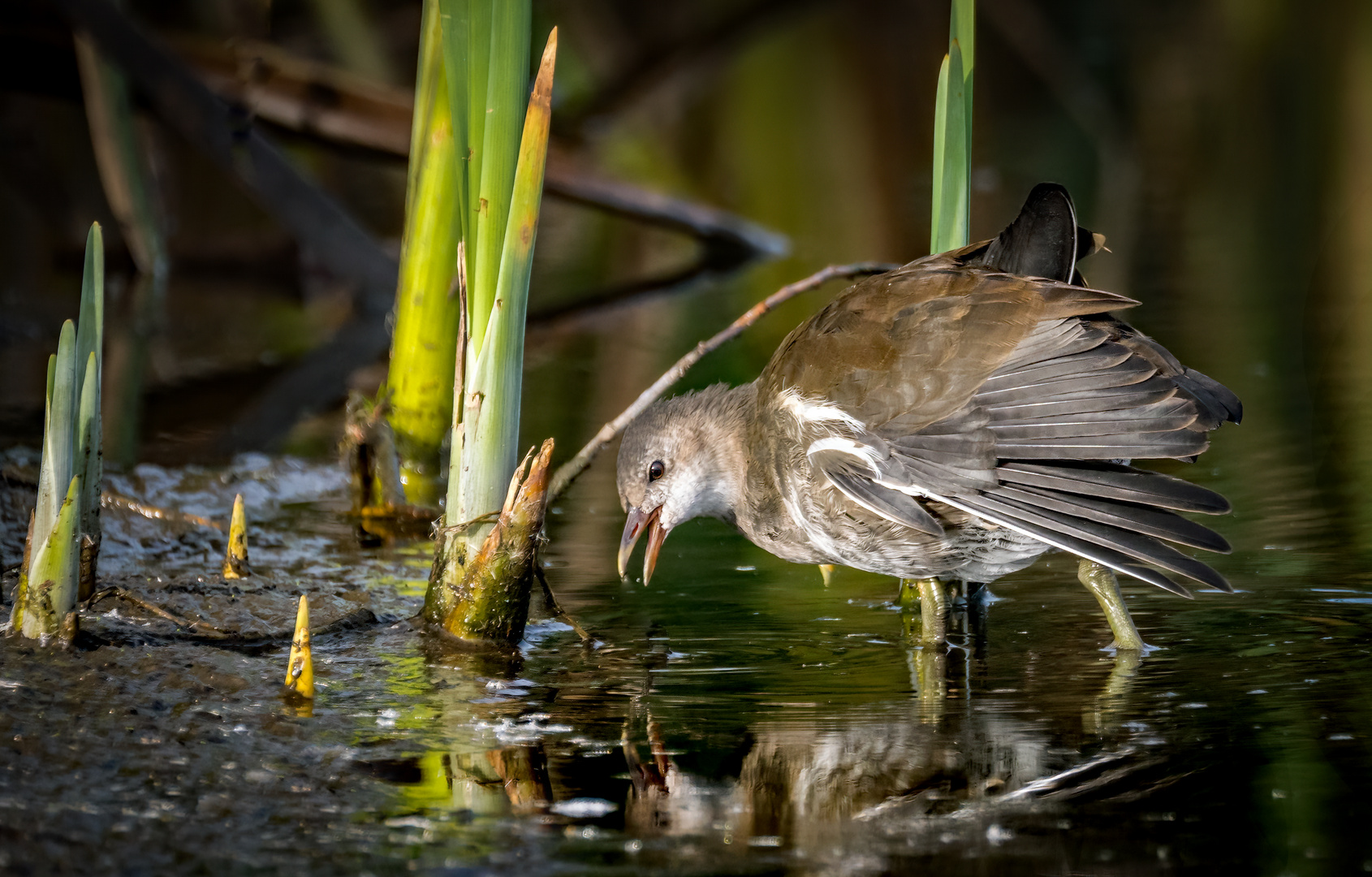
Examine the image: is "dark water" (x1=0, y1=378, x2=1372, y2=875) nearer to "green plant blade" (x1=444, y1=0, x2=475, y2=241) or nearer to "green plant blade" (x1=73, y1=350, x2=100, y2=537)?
"green plant blade" (x1=73, y1=350, x2=100, y2=537)

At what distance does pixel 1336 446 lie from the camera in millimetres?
5488

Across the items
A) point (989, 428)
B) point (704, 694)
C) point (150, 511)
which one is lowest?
point (704, 694)

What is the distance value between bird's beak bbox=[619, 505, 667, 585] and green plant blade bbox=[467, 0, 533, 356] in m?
0.93

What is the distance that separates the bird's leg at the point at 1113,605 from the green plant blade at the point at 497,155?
1547 millimetres

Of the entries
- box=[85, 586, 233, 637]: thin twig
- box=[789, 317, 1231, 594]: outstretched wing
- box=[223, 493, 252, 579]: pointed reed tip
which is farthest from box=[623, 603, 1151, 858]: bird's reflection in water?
box=[223, 493, 252, 579]: pointed reed tip

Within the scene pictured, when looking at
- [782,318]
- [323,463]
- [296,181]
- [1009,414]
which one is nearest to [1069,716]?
[1009,414]

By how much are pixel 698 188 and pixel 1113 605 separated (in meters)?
8.56

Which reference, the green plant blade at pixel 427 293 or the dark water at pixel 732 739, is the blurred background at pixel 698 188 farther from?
the dark water at pixel 732 739

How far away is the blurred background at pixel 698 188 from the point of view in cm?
715

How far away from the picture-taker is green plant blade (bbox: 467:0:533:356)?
364cm

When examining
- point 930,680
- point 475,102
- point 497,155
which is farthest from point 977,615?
point 475,102

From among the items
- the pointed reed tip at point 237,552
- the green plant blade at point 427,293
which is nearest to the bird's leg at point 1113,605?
Result: the green plant blade at point 427,293

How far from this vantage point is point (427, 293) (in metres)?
4.99

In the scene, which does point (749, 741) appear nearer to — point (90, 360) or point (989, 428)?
point (989, 428)
